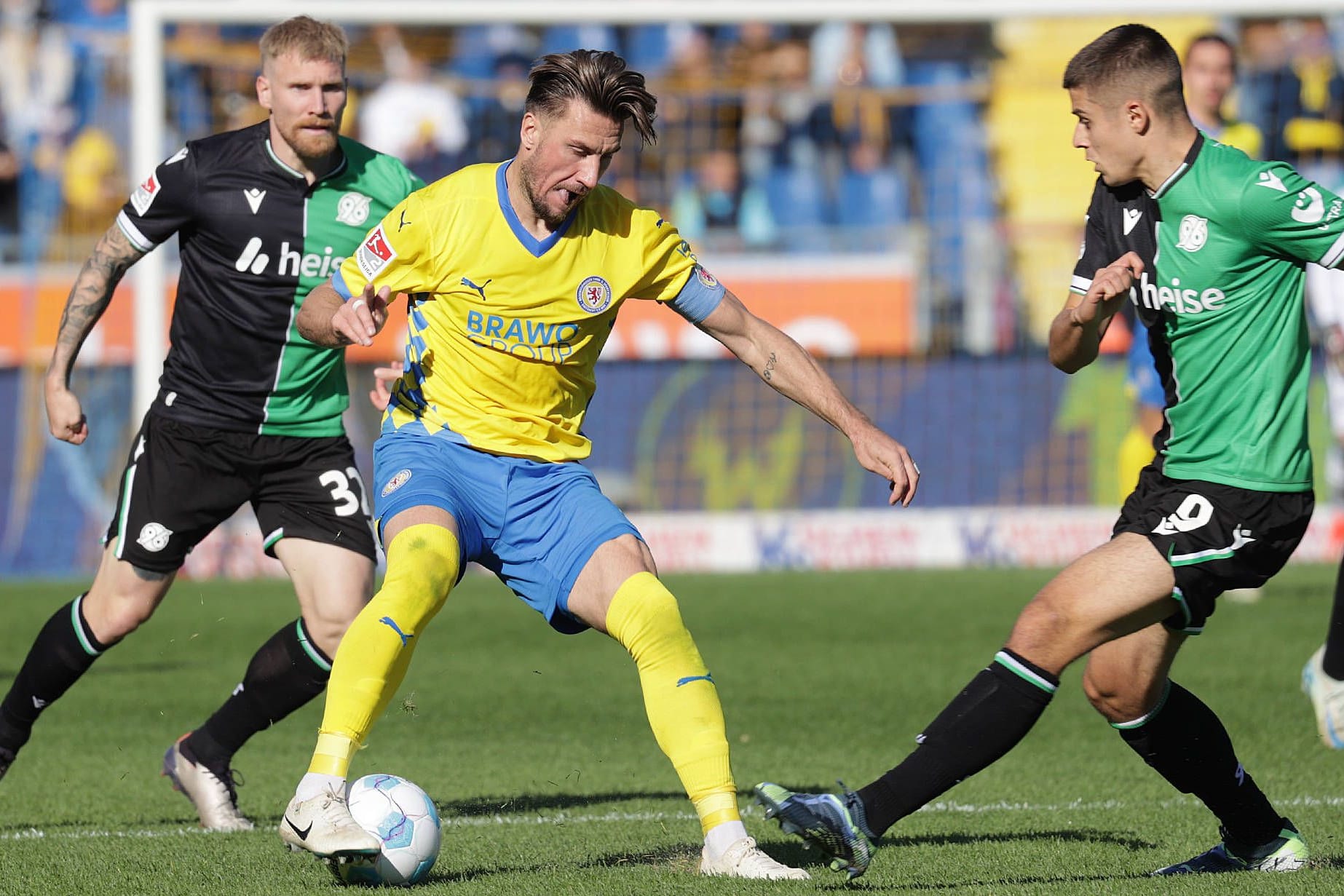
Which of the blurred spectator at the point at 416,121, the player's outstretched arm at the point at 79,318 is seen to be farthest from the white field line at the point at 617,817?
the blurred spectator at the point at 416,121

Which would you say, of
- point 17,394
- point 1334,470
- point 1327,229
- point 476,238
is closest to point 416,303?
point 476,238

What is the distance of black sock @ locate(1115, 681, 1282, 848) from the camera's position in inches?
197

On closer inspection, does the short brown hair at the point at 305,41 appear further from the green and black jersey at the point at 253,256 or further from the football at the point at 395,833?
the football at the point at 395,833

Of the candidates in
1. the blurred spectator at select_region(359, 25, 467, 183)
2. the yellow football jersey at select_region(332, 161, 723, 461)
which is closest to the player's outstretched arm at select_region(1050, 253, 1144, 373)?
the yellow football jersey at select_region(332, 161, 723, 461)

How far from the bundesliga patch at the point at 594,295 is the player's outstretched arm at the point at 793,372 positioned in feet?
0.99

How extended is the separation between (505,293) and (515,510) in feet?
1.93

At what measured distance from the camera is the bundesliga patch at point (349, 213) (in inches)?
244

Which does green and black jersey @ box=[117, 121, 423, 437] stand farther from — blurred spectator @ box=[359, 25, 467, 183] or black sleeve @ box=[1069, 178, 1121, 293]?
blurred spectator @ box=[359, 25, 467, 183]

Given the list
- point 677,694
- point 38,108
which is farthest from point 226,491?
point 38,108

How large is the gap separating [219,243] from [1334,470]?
1008 cm

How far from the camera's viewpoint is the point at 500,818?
5.91m

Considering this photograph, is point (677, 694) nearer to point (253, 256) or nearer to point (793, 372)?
point (793, 372)

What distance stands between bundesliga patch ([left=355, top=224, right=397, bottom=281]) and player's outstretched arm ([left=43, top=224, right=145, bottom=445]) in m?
1.49

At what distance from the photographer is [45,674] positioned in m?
6.01
